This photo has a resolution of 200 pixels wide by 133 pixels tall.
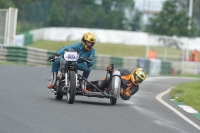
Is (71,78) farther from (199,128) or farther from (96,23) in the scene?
(96,23)

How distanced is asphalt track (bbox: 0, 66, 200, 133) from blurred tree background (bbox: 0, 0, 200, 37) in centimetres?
2960

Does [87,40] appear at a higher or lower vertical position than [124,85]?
higher

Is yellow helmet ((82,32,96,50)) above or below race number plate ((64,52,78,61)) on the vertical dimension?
above

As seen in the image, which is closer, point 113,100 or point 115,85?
point 115,85

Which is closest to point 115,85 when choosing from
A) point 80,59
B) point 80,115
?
point 80,59

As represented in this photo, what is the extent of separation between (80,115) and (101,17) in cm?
4814

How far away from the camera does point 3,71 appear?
20.4 meters

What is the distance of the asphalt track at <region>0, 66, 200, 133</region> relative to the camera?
387 inches

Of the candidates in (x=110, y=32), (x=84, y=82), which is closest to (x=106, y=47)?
(x=110, y=32)

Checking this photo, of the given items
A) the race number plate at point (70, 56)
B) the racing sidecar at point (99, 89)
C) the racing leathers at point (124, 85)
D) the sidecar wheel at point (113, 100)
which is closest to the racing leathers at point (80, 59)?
the racing sidecar at point (99, 89)

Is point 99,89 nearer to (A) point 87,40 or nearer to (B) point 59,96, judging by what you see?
(B) point 59,96

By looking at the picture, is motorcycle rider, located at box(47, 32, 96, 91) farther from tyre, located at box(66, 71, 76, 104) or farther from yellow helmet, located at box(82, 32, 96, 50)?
tyre, located at box(66, 71, 76, 104)

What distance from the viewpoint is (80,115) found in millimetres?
11414

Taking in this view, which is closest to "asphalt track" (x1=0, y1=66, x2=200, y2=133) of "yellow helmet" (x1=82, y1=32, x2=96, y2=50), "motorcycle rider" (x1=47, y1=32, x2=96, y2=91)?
"motorcycle rider" (x1=47, y1=32, x2=96, y2=91)
